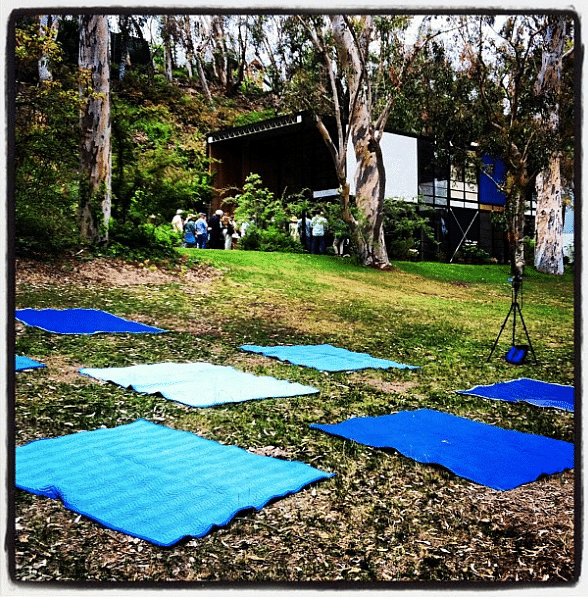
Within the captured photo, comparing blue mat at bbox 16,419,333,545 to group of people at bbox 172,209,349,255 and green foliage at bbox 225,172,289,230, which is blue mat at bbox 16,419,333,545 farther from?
green foliage at bbox 225,172,289,230

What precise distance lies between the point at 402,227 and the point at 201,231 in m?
1.49

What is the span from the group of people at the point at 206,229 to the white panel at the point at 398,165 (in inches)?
44.0

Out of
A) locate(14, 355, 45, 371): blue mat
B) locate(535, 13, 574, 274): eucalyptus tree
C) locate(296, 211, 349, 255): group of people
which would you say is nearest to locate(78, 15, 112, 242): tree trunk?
locate(14, 355, 45, 371): blue mat

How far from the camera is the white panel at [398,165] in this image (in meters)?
5.16

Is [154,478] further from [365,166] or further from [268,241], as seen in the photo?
[365,166]

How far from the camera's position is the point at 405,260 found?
502 centimetres

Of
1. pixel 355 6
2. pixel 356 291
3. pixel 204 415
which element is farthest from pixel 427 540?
pixel 356 291

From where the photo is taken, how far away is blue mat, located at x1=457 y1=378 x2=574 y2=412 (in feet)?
13.2

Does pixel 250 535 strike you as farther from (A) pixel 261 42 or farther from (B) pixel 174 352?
(A) pixel 261 42

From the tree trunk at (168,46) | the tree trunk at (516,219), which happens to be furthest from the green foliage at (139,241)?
the tree trunk at (516,219)

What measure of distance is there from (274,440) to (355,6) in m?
1.96

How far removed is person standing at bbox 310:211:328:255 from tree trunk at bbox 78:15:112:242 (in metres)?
1.46

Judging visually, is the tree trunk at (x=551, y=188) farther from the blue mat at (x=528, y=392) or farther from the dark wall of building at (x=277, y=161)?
the dark wall of building at (x=277, y=161)

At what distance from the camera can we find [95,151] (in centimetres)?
427
